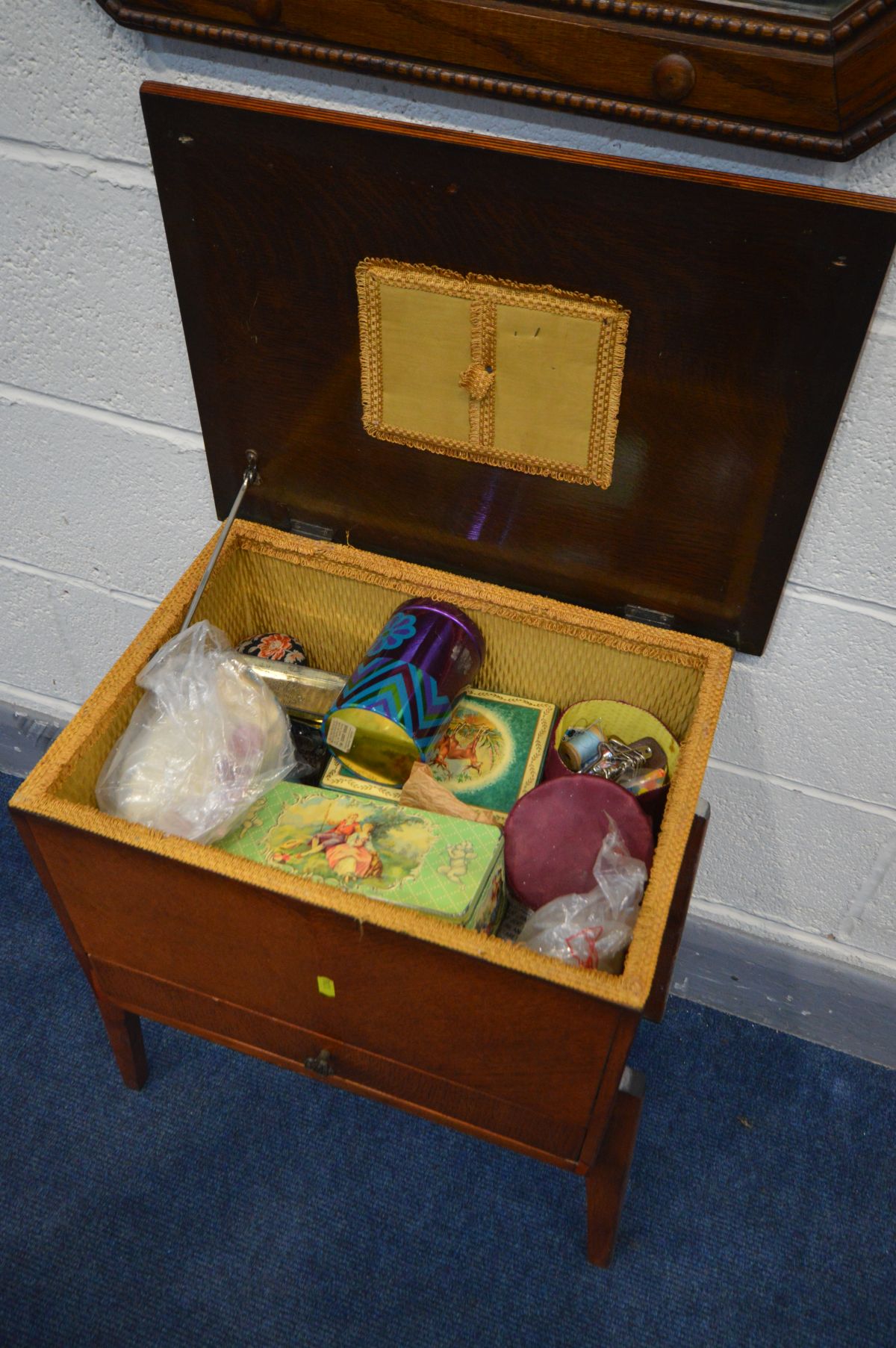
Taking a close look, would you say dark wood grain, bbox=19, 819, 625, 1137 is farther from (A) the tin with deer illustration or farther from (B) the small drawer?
(A) the tin with deer illustration

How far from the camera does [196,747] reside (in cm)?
100

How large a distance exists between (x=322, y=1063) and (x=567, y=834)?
35 centimetres

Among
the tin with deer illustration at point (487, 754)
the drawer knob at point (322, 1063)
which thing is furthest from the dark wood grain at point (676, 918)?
the drawer knob at point (322, 1063)

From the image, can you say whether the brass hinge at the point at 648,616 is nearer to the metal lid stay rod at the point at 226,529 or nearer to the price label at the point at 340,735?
the price label at the point at 340,735

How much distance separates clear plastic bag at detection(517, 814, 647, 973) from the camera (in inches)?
36.5

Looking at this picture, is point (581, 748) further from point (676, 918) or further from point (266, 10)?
point (266, 10)

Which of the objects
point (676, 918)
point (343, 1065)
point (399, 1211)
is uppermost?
point (343, 1065)

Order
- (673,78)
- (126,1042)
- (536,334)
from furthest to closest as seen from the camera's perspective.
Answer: (126,1042)
(536,334)
(673,78)

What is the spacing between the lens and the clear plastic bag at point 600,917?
36.5 inches

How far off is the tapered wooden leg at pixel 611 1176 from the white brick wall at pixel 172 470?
41 cm

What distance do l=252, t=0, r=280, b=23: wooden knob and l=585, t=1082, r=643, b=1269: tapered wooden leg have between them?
103 centimetres

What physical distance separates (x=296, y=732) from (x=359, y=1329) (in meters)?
0.74

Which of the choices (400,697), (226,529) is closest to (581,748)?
(400,697)

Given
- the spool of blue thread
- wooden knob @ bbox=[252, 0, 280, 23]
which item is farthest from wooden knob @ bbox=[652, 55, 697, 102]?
the spool of blue thread
